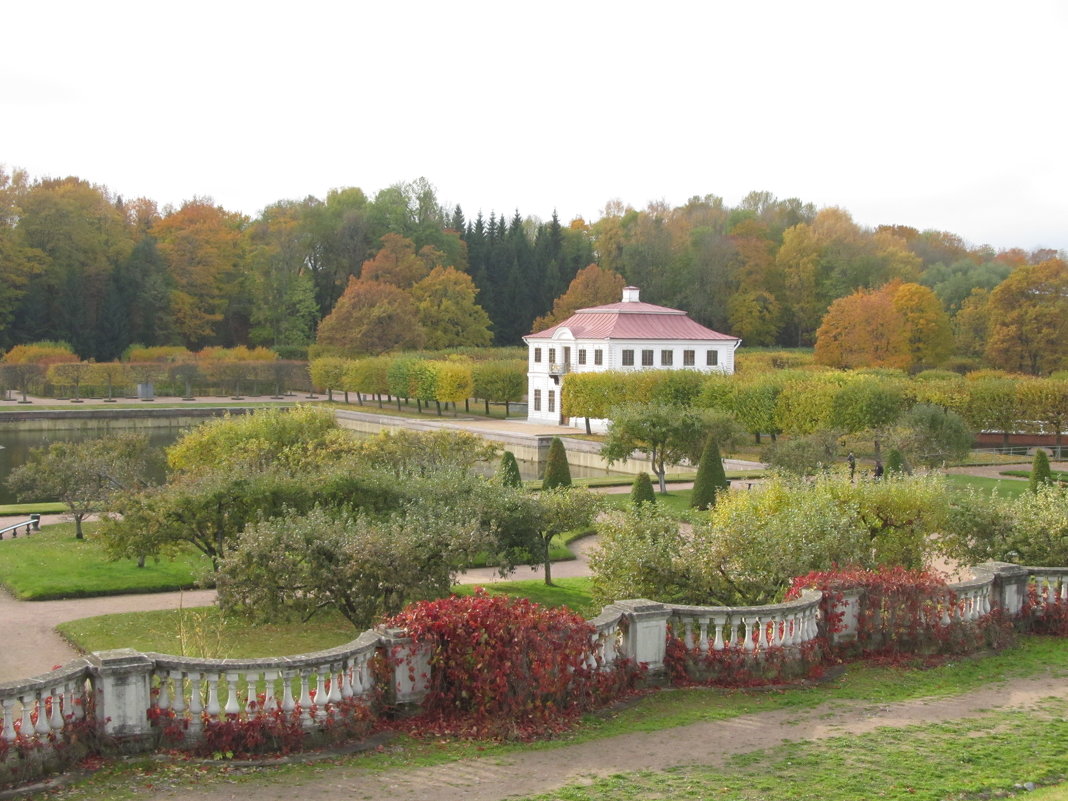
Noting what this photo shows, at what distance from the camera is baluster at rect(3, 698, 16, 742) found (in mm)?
9008

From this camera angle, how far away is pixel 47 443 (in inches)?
2189

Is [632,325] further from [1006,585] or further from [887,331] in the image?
[1006,585]

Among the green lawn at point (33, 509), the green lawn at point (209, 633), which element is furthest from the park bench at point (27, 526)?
the green lawn at point (209, 633)

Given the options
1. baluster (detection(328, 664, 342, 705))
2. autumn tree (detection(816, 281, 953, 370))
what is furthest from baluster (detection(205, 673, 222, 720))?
autumn tree (detection(816, 281, 953, 370))

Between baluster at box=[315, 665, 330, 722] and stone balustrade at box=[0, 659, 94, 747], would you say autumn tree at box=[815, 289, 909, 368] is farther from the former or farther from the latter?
stone balustrade at box=[0, 659, 94, 747]

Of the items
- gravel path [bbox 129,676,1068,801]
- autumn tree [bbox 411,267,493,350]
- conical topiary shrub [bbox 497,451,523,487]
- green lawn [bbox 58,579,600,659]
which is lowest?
green lawn [bbox 58,579,600,659]

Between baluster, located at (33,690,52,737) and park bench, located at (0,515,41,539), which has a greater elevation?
baluster, located at (33,690,52,737)

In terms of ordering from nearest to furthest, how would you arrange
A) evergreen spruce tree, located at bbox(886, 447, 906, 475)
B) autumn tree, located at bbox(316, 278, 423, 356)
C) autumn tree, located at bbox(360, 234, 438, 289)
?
1. evergreen spruce tree, located at bbox(886, 447, 906, 475)
2. autumn tree, located at bbox(316, 278, 423, 356)
3. autumn tree, located at bbox(360, 234, 438, 289)

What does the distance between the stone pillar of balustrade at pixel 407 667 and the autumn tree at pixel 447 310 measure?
75844 mm

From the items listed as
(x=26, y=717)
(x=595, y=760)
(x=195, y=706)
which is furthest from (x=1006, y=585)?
(x=26, y=717)

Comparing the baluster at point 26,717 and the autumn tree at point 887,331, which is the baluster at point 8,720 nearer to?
the baluster at point 26,717

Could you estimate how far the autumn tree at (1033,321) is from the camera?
64000mm

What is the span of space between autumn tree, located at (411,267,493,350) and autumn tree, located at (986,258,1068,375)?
38611 mm

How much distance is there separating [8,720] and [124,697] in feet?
3.20
